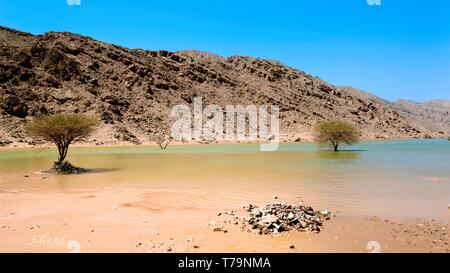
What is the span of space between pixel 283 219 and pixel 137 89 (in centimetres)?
7624

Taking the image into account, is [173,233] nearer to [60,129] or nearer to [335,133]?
[60,129]

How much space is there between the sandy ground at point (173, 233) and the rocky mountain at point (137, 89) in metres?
50.1

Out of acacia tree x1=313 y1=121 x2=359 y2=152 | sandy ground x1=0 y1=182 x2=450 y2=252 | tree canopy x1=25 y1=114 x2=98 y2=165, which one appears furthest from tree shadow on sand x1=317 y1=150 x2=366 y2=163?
sandy ground x1=0 y1=182 x2=450 y2=252

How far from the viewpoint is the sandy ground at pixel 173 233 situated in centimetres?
676

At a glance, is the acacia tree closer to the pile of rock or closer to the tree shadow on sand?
the tree shadow on sand

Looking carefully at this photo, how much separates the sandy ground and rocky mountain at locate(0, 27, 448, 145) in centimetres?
5010

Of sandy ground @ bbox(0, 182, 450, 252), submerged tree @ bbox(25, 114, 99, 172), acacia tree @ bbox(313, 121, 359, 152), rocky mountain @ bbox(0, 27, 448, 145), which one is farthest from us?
rocky mountain @ bbox(0, 27, 448, 145)

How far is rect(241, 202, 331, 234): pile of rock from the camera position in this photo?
7.76 metres

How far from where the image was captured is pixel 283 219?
26.5 ft

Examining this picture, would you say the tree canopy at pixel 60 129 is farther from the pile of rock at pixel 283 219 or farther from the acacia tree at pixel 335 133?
the acacia tree at pixel 335 133

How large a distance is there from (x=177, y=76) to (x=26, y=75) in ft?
115

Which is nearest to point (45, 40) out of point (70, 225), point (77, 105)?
point (77, 105)

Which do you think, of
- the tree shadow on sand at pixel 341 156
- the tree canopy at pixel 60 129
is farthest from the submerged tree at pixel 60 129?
the tree shadow on sand at pixel 341 156
